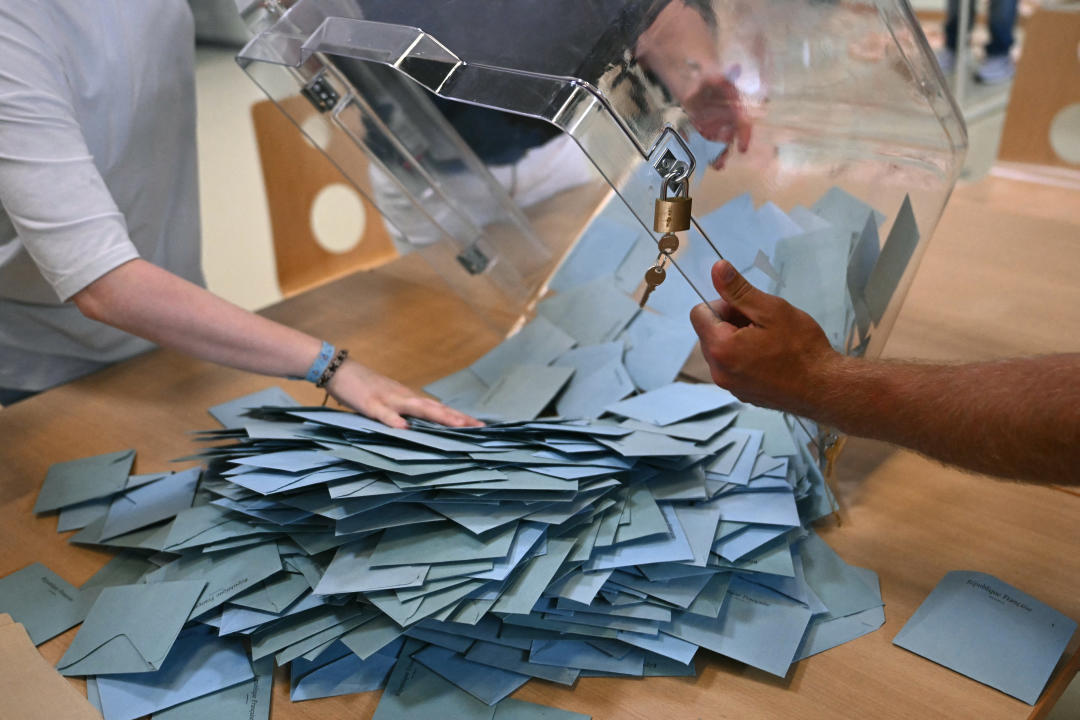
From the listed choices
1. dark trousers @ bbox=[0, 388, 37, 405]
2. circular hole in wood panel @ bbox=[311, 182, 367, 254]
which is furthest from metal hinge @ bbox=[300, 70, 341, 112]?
circular hole in wood panel @ bbox=[311, 182, 367, 254]

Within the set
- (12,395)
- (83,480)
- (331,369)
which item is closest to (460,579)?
(331,369)

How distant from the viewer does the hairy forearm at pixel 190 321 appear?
0.99 m

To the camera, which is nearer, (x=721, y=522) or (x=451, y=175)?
(x=721, y=522)

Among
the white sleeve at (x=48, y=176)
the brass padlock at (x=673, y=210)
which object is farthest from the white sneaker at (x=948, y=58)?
the white sleeve at (x=48, y=176)

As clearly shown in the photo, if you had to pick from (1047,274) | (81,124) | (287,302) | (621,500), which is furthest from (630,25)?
(1047,274)

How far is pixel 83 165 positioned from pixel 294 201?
871mm

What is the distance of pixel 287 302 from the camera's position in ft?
4.86

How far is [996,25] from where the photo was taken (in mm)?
4289

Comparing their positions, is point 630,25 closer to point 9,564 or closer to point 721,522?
point 721,522

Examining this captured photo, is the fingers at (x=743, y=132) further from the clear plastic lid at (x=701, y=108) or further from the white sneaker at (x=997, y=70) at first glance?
the white sneaker at (x=997, y=70)

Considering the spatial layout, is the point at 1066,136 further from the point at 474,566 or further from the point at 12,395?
the point at 12,395

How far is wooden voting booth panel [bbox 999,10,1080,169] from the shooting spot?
1.79 meters

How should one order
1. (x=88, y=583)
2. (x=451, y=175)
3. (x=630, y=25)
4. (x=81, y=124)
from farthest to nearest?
(x=451, y=175), (x=81, y=124), (x=88, y=583), (x=630, y=25)

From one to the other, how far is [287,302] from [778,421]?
0.89 m
